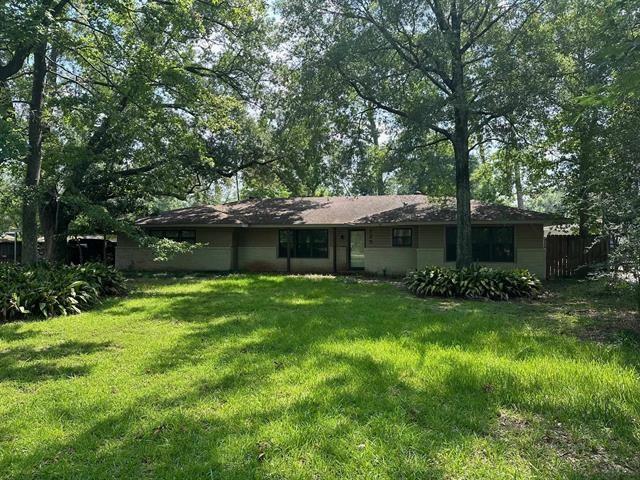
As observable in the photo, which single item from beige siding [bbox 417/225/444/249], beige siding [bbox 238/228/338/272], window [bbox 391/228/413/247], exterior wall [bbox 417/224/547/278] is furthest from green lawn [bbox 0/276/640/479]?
beige siding [bbox 238/228/338/272]

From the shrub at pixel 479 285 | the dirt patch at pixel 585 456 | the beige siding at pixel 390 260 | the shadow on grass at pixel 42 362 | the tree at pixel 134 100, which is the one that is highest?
the tree at pixel 134 100

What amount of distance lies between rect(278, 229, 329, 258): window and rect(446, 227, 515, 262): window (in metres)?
5.62

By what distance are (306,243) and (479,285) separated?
964 cm

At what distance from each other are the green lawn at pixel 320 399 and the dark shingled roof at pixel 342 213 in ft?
28.9

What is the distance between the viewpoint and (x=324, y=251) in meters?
20.1

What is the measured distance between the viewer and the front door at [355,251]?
1991 cm

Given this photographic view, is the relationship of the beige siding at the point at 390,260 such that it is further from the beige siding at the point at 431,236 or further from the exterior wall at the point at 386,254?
the beige siding at the point at 431,236

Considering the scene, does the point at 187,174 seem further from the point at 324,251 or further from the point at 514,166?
the point at 514,166

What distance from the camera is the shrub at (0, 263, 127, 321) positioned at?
934 centimetres

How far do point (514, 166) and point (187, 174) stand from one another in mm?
14416

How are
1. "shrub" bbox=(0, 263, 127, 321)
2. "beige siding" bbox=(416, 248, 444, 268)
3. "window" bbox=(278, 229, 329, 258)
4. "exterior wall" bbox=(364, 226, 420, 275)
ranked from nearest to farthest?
"shrub" bbox=(0, 263, 127, 321)
"beige siding" bbox=(416, 248, 444, 268)
"exterior wall" bbox=(364, 226, 420, 275)
"window" bbox=(278, 229, 329, 258)

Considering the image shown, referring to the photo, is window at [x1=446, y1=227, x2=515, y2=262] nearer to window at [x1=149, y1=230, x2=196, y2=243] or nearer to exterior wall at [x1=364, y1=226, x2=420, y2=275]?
exterior wall at [x1=364, y1=226, x2=420, y2=275]

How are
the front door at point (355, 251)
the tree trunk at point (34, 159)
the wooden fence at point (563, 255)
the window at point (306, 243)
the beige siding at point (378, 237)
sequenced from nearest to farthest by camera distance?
the tree trunk at point (34, 159) < the wooden fence at point (563, 255) < the beige siding at point (378, 237) < the front door at point (355, 251) < the window at point (306, 243)

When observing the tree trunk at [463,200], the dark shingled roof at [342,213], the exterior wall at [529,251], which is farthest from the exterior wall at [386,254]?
the tree trunk at [463,200]
